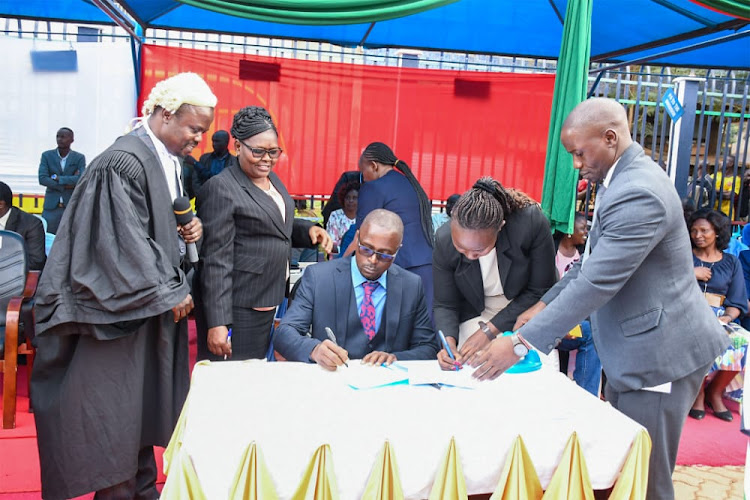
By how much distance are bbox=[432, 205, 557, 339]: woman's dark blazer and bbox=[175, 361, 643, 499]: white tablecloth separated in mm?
748

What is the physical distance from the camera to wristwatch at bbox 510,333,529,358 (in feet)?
7.02

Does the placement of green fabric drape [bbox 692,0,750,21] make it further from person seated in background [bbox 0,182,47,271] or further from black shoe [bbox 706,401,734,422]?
person seated in background [bbox 0,182,47,271]

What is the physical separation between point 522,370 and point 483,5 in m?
3.79

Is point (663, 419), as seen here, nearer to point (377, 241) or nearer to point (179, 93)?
point (377, 241)

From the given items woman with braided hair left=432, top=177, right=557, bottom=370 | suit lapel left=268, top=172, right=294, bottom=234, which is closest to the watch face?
woman with braided hair left=432, top=177, right=557, bottom=370

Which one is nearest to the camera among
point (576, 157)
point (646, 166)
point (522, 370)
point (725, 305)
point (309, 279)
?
point (646, 166)

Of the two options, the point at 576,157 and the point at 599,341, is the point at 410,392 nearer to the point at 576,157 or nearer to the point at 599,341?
the point at 599,341

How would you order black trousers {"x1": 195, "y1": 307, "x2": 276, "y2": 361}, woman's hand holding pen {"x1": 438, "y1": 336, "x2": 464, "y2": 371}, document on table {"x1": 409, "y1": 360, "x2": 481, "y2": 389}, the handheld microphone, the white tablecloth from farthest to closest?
black trousers {"x1": 195, "y1": 307, "x2": 276, "y2": 361} < the handheld microphone < woman's hand holding pen {"x1": 438, "y1": 336, "x2": 464, "y2": 371} < document on table {"x1": 409, "y1": 360, "x2": 481, "y2": 389} < the white tablecloth

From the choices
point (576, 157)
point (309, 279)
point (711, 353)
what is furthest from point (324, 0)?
point (711, 353)

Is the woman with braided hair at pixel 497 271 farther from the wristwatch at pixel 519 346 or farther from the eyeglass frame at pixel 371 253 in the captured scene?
the wristwatch at pixel 519 346

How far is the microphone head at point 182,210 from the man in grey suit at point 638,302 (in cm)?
137

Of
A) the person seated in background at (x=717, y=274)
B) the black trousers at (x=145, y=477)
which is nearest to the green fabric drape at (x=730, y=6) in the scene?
the person seated in background at (x=717, y=274)

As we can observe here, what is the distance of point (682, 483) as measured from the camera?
3436mm

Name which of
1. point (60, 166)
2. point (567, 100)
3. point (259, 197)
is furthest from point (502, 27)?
point (60, 166)
